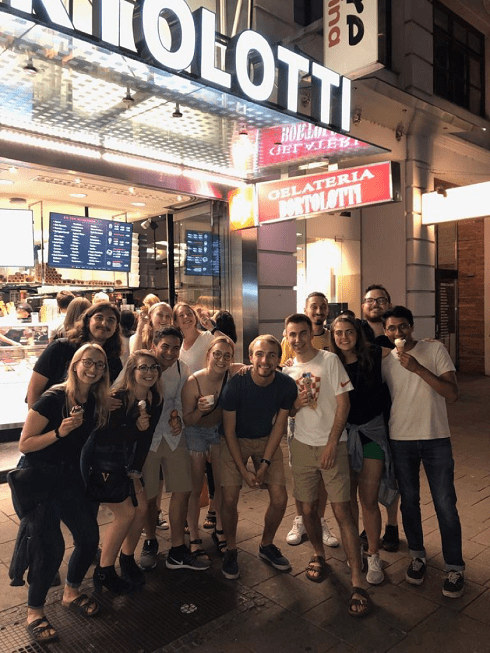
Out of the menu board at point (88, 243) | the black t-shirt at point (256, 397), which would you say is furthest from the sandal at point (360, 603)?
the menu board at point (88, 243)

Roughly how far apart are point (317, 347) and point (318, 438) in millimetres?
1306

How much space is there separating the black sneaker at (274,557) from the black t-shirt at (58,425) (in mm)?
1739

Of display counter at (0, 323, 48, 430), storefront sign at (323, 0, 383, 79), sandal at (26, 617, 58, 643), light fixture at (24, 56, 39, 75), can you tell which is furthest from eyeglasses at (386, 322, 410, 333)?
display counter at (0, 323, 48, 430)

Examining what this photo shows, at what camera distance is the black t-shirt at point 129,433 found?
12.2 ft

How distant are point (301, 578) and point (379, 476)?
3.29 ft

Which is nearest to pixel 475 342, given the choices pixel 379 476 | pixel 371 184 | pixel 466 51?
pixel 466 51

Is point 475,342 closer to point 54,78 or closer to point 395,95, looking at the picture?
point 395,95

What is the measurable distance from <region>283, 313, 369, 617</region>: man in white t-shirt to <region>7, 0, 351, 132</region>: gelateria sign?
2540 millimetres

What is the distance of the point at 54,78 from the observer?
16.3 feet

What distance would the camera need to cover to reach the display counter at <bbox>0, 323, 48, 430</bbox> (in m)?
7.40

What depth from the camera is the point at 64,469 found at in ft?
11.8

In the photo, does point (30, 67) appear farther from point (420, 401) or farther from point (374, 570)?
point (374, 570)

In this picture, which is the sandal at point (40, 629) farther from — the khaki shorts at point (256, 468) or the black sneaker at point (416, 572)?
the black sneaker at point (416, 572)

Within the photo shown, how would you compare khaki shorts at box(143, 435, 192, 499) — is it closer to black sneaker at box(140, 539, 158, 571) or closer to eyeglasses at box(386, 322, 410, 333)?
black sneaker at box(140, 539, 158, 571)
